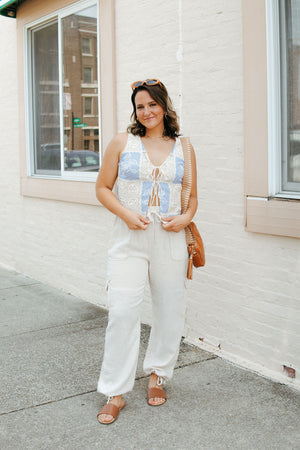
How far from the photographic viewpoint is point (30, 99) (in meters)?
7.00

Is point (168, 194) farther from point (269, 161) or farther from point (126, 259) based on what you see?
point (269, 161)

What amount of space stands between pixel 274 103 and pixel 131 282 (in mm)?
1531

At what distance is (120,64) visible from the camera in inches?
209

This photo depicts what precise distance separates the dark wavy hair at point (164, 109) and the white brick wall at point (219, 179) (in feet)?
2.62

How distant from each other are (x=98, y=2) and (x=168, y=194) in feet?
9.85

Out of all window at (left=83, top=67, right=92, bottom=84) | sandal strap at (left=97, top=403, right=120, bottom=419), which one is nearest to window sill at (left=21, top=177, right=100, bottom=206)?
window at (left=83, top=67, right=92, bottom=84)

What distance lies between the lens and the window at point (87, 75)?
19.7 feet

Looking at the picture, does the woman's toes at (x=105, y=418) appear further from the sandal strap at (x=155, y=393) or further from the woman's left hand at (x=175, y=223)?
the woman's left hand at (x=175, y=223)

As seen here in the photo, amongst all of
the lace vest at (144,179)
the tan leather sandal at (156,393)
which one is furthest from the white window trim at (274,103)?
the tan leather sandal at (156,393)

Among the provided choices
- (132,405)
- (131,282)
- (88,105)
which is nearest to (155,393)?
(132,405)

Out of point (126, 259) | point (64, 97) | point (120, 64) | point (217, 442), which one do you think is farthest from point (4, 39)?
point (217, 442)

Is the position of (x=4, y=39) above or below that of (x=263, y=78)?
above

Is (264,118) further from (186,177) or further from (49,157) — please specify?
(49,157)

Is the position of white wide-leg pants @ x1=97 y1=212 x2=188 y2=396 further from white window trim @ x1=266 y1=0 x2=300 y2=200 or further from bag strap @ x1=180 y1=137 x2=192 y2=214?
white window trim @ x1=266 y1=0 x2=300 y2=200
